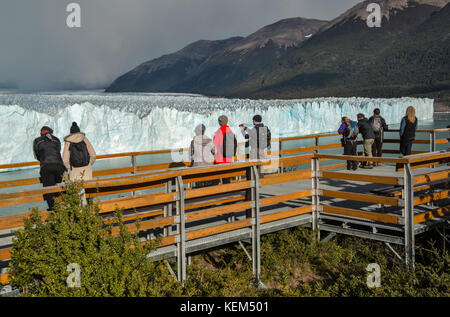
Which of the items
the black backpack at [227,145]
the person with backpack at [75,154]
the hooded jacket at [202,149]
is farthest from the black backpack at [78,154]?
the black backpack at [227,145]

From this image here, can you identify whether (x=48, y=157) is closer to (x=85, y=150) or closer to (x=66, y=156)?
(x=66, y=156)

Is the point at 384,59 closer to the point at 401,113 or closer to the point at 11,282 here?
the point at 401,113

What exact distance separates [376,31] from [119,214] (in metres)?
204

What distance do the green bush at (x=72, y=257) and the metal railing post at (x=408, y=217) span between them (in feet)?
11.9

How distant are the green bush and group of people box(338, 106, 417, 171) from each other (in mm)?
7951

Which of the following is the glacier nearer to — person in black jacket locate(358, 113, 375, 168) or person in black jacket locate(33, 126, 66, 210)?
person in black jacket locate(358, 113, 375, 168)

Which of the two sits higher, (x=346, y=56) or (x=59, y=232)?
(x=346, y=56)

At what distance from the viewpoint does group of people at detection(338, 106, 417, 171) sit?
1112 cm

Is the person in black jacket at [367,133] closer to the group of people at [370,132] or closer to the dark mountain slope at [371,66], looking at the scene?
the group of people at [370,132]

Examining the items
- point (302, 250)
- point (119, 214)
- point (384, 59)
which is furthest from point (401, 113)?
point (384, 59)

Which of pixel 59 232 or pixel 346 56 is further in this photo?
pixel 346 56

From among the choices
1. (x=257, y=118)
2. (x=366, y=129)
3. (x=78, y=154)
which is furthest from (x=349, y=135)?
(x=78, y=154)
